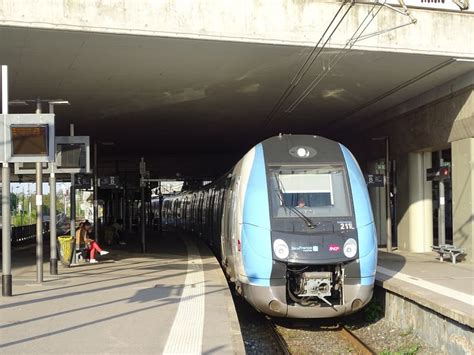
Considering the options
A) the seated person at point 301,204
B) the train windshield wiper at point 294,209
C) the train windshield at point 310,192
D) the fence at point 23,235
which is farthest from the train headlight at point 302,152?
the fence at point 23,235

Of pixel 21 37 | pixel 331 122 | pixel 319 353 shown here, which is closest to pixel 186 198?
pixel 331 122

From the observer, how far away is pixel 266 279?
8711 millimetres

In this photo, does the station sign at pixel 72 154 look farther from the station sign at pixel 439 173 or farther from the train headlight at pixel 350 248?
the station sign at pixel 439 173

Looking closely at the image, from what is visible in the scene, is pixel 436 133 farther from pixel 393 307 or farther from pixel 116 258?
pixel 116 258

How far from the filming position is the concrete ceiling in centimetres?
1205

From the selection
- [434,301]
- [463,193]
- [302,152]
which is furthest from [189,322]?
[463,193]

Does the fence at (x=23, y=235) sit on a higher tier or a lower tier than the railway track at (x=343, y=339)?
lower

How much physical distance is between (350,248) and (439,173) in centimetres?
876

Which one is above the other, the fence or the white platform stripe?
the white platform stripe

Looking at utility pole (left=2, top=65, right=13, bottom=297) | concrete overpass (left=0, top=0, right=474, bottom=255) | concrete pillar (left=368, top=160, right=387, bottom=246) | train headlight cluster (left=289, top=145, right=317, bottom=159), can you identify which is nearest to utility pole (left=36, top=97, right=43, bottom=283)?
utility pole (left=2, top=65, right=13, bottom=297)

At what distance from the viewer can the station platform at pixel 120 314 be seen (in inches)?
261

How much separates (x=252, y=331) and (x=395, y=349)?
248 cm

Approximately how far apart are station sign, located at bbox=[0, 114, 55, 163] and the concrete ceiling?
216 cm

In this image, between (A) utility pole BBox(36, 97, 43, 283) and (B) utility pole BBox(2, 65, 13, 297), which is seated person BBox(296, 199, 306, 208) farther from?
(A) utility pole BBox(36, 97, 43, 283)
